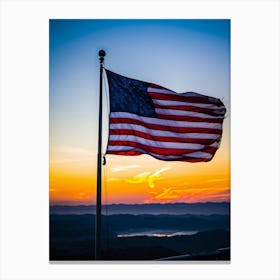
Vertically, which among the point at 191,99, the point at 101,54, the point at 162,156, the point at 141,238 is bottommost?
the point at 141,238

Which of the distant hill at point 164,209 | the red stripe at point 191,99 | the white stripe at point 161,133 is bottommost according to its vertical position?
the distant hill at point 164,209

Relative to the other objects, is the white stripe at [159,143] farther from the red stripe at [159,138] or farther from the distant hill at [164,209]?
the distant hill at [164,209]

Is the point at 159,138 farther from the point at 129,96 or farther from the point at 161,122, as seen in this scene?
the point at 129,96

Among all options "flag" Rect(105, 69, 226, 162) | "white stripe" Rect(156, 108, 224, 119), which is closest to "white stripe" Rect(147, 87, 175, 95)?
"flag" Rect(105, 69, 226, 162)

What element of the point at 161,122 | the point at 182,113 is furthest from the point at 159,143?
the point at 182,113

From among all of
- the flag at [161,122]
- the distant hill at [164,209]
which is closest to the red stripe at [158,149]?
the flag at [161,122]

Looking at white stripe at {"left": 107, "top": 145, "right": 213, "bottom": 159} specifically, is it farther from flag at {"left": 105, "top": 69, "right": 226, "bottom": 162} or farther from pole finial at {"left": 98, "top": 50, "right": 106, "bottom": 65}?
pole finial at {"left": 98, "top": 50, "right": 106, "bottom": 65}

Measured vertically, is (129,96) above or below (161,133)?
above
